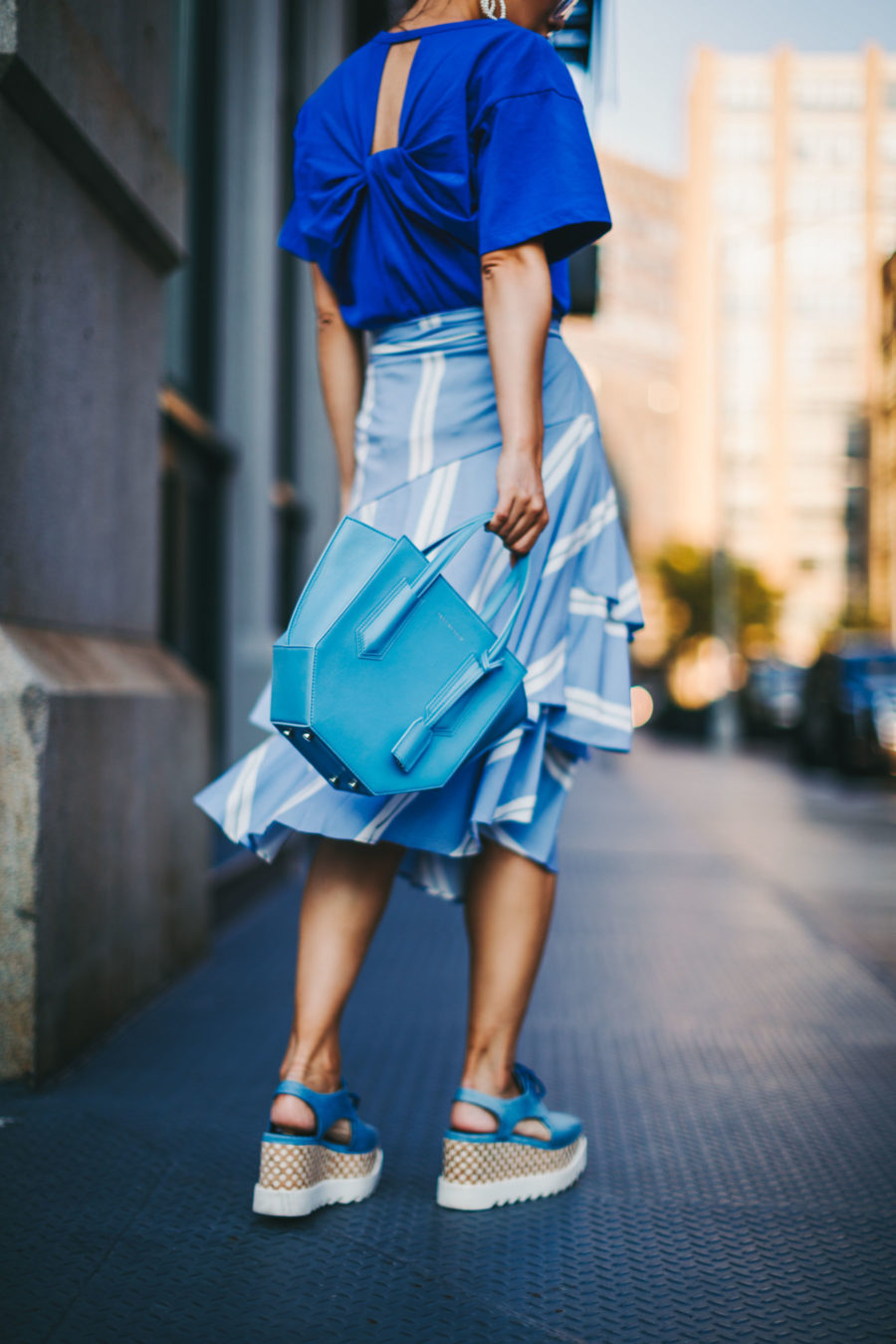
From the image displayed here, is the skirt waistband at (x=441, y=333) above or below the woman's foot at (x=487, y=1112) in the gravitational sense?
above

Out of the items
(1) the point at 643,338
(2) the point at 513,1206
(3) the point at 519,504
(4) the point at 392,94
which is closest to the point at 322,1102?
(2) the point at 513,1206

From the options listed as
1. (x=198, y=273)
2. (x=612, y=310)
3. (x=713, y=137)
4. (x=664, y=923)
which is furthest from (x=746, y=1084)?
(x=612, y=310)

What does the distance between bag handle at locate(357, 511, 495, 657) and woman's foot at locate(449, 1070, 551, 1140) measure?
72 centimetres

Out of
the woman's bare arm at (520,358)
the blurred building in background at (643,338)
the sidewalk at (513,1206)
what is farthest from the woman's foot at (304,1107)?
the blurred building in background at (643,338)

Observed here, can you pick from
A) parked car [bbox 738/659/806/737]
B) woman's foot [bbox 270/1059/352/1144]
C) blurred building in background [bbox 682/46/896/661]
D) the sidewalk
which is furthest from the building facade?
blurred building in background [bbox 682/46/896/661]

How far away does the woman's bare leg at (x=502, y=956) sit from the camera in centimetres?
198

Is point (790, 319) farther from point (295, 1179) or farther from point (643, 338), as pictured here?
point (295, 1179)

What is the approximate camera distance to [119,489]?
3.18 metres

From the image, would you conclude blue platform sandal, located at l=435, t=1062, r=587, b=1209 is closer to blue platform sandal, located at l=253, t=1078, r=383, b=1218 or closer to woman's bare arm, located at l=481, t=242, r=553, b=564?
blue platform sandal, located at l=253, t=1078, r=383, b=1218

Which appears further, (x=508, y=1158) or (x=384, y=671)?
(x=508, y=1158)

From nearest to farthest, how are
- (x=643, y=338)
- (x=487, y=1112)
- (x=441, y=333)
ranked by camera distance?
(x=487, y=1112) → (x=441, y=333) → (x=643, y=338)

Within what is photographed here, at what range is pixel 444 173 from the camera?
1.95 m

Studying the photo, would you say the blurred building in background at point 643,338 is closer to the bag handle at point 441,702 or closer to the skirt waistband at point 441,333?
the skirt waistband at point 441,333

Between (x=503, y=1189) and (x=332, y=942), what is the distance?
18.2 inches
